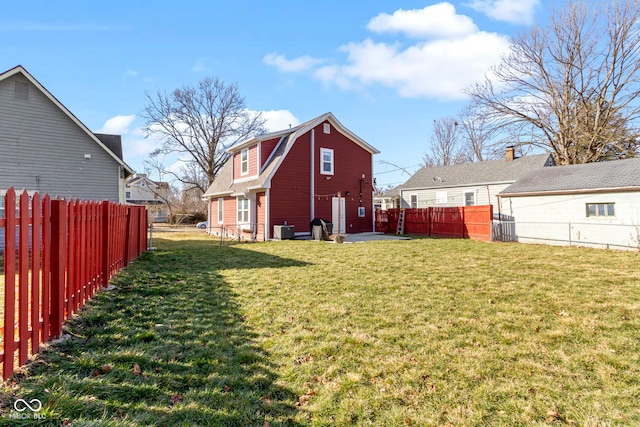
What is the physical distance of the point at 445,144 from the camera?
4159cm

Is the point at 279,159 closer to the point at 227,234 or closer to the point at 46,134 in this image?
the point at 227,234

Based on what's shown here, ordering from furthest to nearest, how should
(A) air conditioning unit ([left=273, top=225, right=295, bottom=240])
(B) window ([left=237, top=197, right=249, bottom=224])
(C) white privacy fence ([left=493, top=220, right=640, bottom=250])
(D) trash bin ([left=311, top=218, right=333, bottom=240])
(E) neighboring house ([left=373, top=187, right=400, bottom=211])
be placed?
(E) neighboring house ([left=373, top=187, right=400, bottom=211])
(B) window ([left=237, top=197, right=249, bottom=224])
(D) trash bin ([left=311, top=218, right=333, bottom=240])
(A) air conditioning unit ([left=273, top=225, right=295, bottom=240])
(C) white privacy fence ([left=493, top=220, right=640, bottom=250])

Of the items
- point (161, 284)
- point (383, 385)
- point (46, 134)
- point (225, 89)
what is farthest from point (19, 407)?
point (225, 89)

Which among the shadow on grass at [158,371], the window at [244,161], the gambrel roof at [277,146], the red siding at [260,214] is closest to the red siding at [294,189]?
the gambrel roof at [277,146]

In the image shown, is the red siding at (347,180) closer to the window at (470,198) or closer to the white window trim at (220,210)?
the white window trim at (220,210)

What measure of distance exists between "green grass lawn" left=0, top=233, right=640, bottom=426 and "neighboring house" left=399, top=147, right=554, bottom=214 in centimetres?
1880

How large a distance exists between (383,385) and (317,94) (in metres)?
19.9

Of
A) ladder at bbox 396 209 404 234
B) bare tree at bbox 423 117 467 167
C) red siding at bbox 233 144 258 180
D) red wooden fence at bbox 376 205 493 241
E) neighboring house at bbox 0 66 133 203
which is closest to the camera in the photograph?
neighboring house at bbox 0 66 133 203

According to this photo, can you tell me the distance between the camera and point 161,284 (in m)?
6.34

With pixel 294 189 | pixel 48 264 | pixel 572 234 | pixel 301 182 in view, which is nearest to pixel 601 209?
pixel 572 234

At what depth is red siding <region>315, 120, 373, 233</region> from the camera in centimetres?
1762

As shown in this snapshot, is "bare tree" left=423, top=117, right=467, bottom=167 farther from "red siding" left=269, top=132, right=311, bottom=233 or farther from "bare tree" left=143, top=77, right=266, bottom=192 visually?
"red siding" left=269, top=132, right=311, bottom=233

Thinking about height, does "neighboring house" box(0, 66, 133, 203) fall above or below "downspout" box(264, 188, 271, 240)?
above
